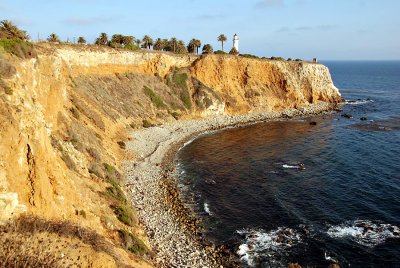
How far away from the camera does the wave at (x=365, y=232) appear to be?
31.0 m

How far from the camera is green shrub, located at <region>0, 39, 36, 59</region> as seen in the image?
3138cm

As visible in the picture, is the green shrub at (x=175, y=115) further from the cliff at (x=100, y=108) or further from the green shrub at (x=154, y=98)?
the green shrub at (x=154, y=98)

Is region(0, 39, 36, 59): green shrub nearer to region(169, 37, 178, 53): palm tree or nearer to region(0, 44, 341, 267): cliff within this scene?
region(0, 44, 341, 267): cliff

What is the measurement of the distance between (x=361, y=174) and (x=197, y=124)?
33.7 meters

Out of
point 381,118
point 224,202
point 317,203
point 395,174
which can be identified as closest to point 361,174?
point 395,174

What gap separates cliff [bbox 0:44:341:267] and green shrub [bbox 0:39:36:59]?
0.81 m

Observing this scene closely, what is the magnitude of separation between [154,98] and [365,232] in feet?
165

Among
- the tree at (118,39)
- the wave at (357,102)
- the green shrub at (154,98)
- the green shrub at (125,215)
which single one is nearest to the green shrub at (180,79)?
the green shrub at (154,98)

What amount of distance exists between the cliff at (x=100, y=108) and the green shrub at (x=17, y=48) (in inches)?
32.0

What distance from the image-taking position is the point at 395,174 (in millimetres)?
46594

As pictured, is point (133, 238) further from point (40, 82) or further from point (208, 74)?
point (208, 74)

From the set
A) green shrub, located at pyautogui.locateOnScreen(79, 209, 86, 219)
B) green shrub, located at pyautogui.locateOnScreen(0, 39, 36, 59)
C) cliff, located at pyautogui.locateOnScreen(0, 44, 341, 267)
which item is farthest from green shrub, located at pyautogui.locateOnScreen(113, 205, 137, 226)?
green shrub, located at pyautogui.locateOnScreen(0, 39, 36, 59)

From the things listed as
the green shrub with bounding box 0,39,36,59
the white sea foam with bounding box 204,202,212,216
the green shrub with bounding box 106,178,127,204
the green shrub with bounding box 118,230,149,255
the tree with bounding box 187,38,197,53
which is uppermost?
the tree with bounding box 187,38,197,53

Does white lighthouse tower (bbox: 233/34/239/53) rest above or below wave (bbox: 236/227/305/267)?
above
